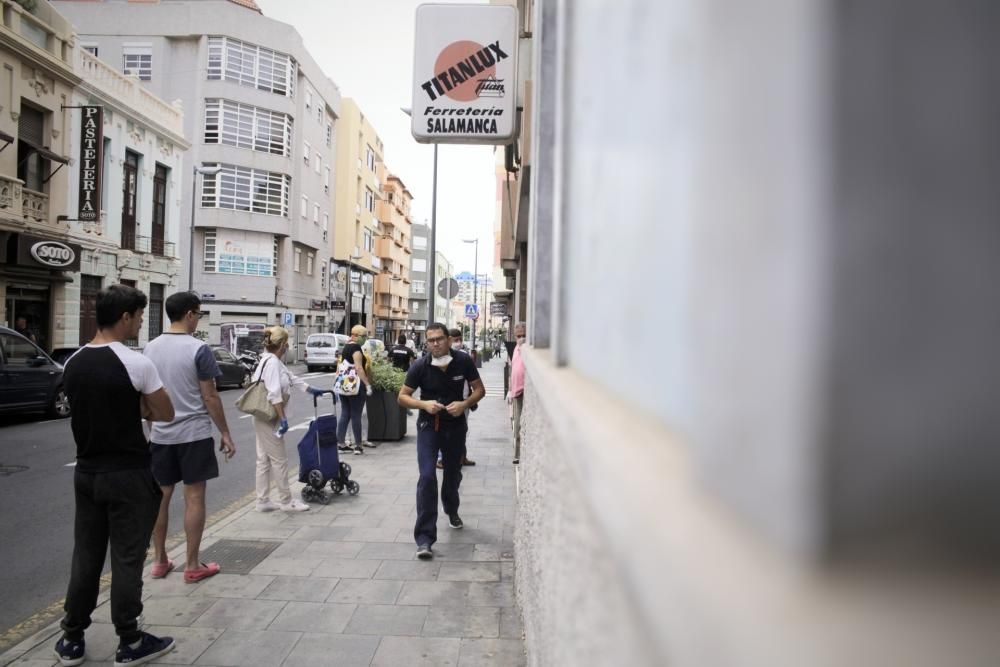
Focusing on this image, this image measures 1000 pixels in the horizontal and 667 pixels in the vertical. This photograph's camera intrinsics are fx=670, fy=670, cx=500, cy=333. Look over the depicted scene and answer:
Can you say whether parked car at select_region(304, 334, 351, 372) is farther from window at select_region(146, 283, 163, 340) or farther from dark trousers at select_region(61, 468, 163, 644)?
dark trousers at select_region(61, 468, 163, 644)

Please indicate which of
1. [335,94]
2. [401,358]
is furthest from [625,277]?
[335,94]

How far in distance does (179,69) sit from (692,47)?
43.2 metres

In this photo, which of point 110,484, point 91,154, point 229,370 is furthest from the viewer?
point 91,154

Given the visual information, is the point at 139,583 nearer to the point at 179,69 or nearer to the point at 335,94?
the point at 179,69

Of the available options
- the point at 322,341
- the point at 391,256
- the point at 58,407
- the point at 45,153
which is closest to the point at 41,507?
the point at 58,407

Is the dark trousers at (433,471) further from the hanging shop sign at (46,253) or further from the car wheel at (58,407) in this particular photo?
the hanging shop sign at (46,253)

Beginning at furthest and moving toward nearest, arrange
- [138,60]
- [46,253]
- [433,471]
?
[138,60] → [46,253] → [433,471]

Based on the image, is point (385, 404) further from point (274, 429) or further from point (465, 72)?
point (465, 72)

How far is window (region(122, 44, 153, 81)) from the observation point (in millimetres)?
37344

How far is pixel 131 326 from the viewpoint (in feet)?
12.7

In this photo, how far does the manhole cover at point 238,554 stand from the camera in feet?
17.0

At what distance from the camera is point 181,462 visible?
4762 millimetres

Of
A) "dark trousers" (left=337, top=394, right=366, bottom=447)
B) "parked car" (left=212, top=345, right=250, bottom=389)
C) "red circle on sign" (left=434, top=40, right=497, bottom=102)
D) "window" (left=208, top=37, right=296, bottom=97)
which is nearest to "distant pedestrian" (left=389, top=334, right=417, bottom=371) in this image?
"dark trousers" (left=337, top=394, right=366, bottom=447)

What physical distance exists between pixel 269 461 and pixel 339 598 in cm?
250
